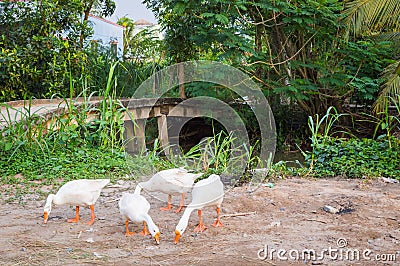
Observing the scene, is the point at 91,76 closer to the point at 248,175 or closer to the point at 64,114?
the point at 64,114

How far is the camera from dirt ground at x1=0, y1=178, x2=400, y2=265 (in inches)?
101

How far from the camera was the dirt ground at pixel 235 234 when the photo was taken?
101 inches

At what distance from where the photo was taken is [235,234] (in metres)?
2.96

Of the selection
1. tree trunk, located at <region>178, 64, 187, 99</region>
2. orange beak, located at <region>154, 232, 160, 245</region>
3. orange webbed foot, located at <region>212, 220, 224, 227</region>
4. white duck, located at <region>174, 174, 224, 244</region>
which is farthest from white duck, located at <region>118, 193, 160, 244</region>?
tree trunk, located at <region>178, 64, 187, 99</region>

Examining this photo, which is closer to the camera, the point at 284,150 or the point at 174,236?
the point at 174,236

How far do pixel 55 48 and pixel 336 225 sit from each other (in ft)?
23.5

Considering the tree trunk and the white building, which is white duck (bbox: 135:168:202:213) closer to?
the tree trunk

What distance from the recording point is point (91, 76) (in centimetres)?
949

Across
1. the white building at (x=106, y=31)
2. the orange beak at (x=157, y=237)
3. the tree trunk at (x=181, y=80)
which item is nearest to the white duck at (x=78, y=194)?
the orange beak at (x=157, y=237)

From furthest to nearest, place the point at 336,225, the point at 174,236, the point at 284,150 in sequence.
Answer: the point at 284,150, the point at 336,225, the point at 174,236

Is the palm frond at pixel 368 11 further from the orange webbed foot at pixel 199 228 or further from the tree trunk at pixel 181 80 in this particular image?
the orange webbed foot at pixel 199 228

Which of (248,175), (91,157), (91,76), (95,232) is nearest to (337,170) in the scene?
(248,175)

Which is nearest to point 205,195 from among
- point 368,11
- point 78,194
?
point 78,194

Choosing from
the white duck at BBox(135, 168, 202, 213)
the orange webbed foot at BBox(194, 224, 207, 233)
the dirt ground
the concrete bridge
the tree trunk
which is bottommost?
the dirt ground
